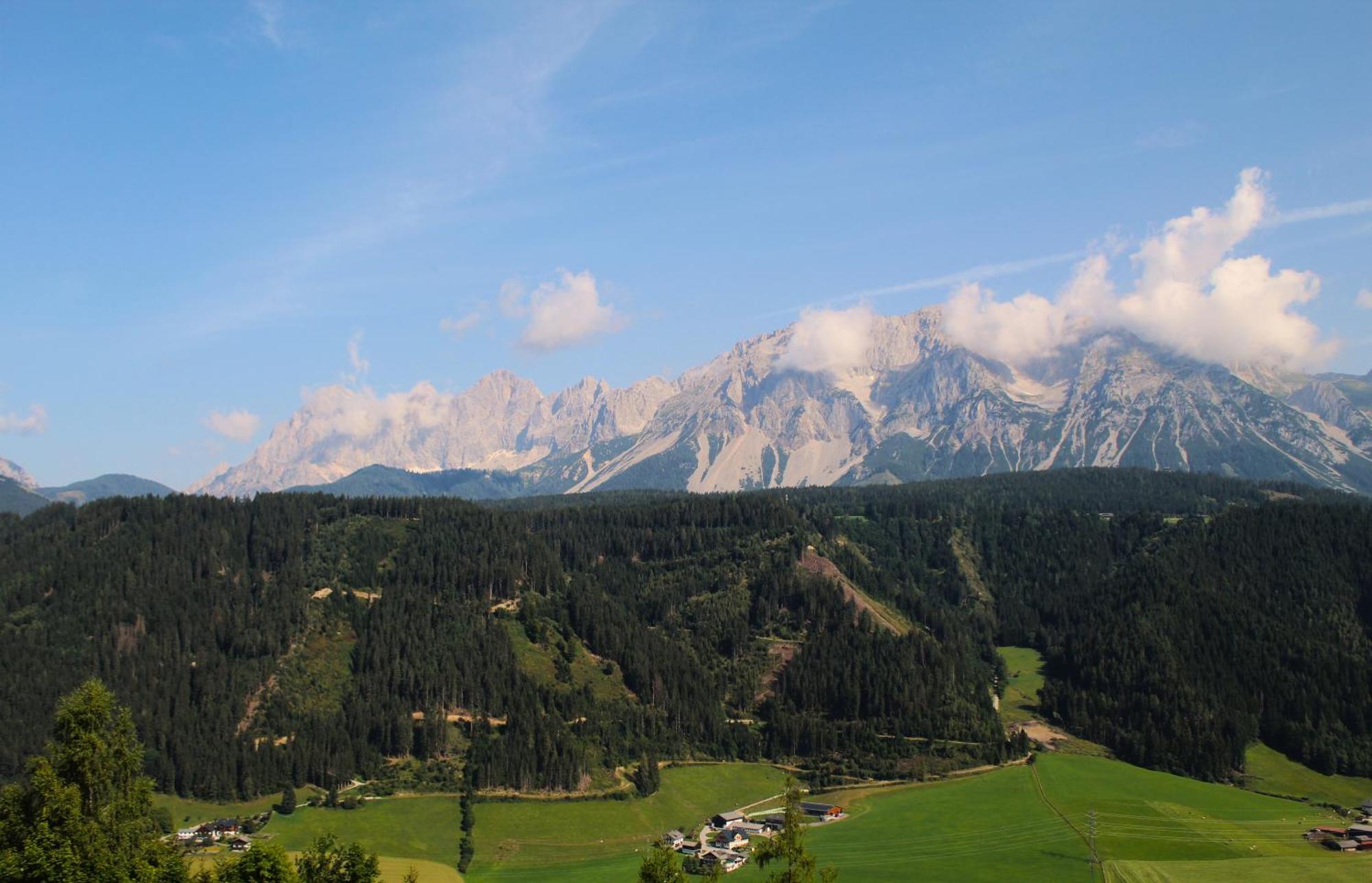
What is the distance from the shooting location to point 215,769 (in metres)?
200

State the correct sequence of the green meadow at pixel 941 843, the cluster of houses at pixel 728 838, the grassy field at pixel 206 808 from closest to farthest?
the green meadow at pixel 941 843
the cluster of houses at pixel 728 838
the grassy field at pixel 206 808

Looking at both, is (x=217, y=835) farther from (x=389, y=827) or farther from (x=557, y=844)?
(x=557, y=844)

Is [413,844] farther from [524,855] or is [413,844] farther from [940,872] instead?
[940,872]

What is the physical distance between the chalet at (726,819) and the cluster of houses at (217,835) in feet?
243

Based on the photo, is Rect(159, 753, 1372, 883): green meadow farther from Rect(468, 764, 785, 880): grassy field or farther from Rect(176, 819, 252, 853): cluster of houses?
Rect(176, 819, 252, 853): cluster of houses

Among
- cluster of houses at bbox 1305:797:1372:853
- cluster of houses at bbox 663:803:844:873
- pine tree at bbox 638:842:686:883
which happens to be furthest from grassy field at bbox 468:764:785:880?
cluster of houses at bbox 1305:797:1372:853

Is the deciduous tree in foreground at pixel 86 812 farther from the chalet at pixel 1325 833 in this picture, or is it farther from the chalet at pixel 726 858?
the chalet at pixel 1325 833

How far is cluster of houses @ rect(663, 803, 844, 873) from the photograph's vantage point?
172125mm

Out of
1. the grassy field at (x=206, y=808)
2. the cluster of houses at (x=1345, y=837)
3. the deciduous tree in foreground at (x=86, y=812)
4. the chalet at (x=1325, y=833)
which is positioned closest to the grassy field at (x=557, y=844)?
the grassy field at (x=206, y=808)

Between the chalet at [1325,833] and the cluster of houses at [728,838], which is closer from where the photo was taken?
the cluster of houses at [728,838]

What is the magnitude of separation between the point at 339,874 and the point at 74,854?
843 inches

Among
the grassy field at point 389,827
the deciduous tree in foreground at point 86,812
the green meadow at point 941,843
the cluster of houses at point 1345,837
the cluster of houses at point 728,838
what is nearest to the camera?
the deciduous tree in foreground at point 86,812

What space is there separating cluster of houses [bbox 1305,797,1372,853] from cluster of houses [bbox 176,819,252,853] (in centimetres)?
15829

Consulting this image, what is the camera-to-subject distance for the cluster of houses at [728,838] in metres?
172
